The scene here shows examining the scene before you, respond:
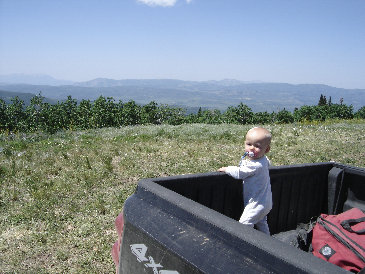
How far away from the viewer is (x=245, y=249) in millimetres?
1643

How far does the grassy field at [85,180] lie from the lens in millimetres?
4746

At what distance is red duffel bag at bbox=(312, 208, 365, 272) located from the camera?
2.61 m

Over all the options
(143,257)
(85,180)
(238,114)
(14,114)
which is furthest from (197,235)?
(14,114)

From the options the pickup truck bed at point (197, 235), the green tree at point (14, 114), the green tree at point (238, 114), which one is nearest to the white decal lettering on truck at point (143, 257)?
the pickup truck bed at point (197, 235)

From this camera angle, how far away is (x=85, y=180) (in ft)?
24.9

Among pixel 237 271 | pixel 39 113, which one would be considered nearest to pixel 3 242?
pixel 237 271

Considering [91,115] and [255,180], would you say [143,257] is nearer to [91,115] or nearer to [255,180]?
[255,180]

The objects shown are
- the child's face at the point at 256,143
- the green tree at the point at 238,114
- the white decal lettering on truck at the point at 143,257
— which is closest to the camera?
the white decal lettering on truck at the point at 143,257

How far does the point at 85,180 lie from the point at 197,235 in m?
6.19

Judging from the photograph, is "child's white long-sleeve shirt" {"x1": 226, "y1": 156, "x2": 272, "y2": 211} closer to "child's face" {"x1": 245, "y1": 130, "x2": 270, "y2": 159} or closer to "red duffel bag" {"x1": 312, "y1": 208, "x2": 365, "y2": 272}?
"child's face" {"x1": 245, "y1": 130, "x2": 270, "y2": 159}

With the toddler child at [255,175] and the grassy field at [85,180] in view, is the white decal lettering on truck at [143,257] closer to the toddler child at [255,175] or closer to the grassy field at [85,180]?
the toddler child at [255,175]

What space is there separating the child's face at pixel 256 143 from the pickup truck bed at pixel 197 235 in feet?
1.19

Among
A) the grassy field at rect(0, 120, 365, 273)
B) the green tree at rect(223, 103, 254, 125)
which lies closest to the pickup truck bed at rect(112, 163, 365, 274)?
the grassy field at rect(0, 120, 365, 273)

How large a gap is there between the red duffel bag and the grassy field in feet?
8.98
